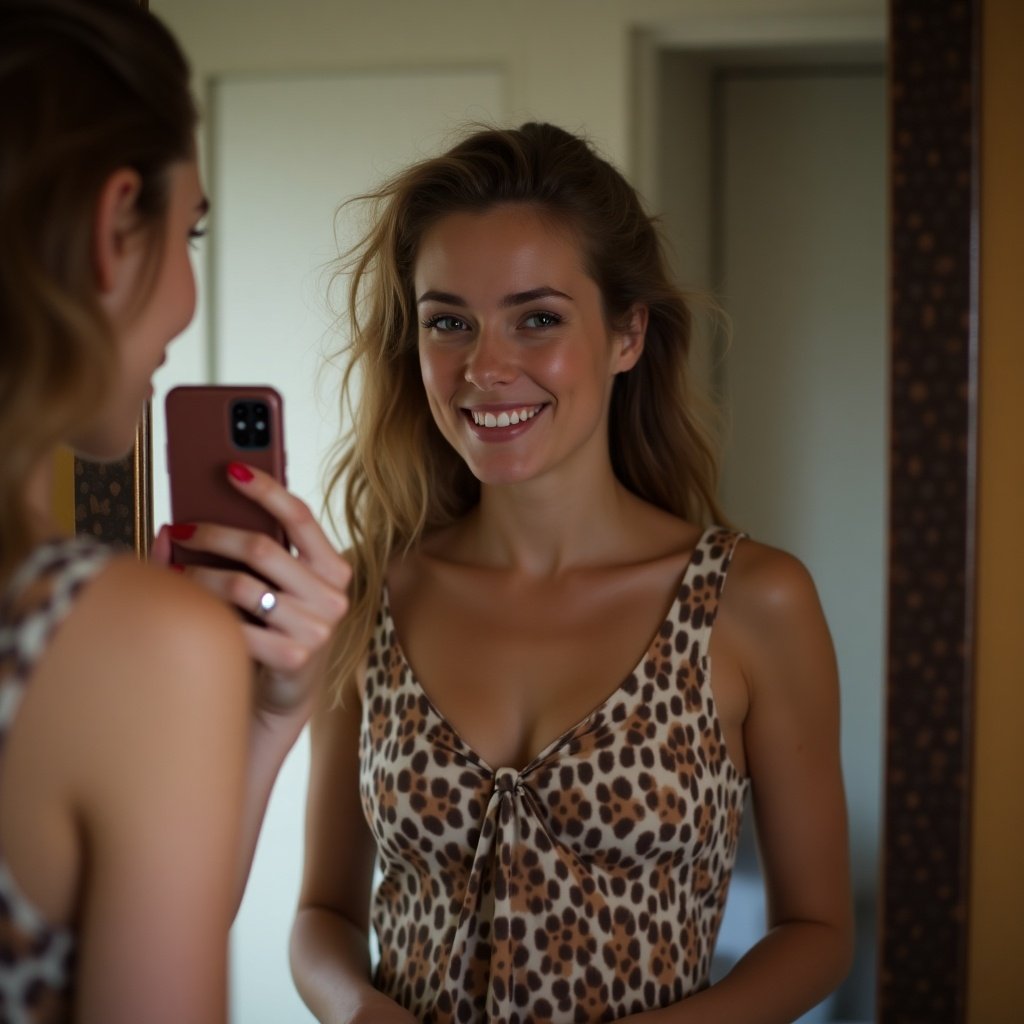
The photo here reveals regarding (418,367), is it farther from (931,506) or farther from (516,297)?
(931,506)

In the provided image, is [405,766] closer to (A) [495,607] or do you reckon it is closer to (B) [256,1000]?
(A) [495,607]

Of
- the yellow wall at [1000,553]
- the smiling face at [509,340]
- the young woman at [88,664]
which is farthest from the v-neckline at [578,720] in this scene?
the young woman at [88,664]

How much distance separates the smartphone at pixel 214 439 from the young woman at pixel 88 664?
0.87ft

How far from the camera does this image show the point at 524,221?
1.17 m

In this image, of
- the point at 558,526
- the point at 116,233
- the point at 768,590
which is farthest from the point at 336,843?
the point at 116,233

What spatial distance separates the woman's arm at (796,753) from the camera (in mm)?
1157

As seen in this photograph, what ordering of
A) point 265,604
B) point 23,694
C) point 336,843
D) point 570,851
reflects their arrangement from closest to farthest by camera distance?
1. point 23,694
2. point 265,604
3. point 570,851
4. point 336,843

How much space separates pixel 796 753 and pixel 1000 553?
0.89 feet

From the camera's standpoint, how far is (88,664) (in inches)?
20.8

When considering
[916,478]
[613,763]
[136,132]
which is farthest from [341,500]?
[136,132]

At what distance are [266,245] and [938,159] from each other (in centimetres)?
70

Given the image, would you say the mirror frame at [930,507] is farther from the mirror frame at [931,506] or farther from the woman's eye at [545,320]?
the woman's eye at [545,320]

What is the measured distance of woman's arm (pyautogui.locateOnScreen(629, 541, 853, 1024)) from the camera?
1157 mm

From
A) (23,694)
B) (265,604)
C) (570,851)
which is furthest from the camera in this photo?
(570,851)
